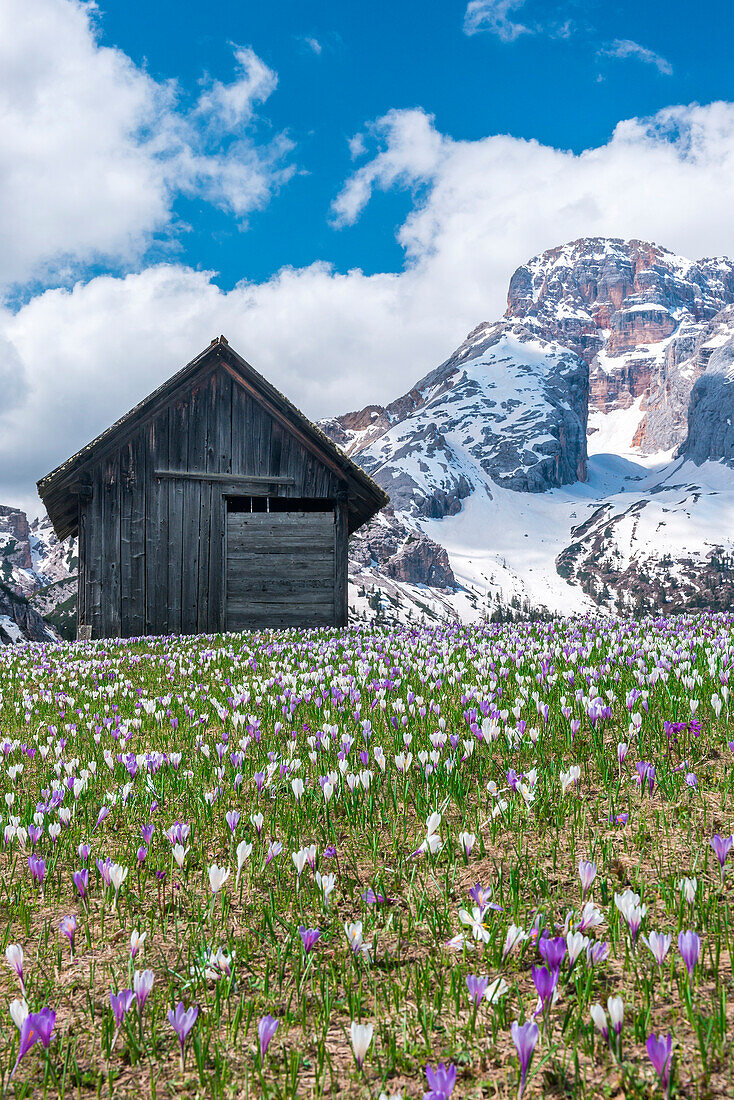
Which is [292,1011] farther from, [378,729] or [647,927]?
[378,729]

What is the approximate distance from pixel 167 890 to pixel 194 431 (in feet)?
63.5

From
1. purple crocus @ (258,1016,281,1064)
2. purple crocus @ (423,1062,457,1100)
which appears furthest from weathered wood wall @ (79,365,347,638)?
purple crocus @ (423,1062,457,1100)

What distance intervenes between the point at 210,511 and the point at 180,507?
92 centimetres

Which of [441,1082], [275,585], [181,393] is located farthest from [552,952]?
[181,393]

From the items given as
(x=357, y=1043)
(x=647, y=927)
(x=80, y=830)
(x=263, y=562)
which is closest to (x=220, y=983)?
(x=357, y=1043)

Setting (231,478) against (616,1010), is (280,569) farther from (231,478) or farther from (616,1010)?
(616,1010)

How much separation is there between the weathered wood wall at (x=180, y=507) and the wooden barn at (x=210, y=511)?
31mm

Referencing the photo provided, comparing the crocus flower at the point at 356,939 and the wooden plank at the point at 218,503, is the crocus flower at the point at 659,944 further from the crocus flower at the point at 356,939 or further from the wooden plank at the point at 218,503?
the wooden plank at the point at 218,503

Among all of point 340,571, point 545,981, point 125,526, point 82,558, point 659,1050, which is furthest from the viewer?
point 340,571

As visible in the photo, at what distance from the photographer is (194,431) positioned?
850 inches

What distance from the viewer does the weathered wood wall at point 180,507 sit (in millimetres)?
20594

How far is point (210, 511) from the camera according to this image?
21500mm

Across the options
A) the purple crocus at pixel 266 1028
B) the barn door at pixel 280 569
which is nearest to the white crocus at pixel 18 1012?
the purple crocus at pixel 266 1028

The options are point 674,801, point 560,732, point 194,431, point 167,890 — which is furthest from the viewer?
point 194,431
